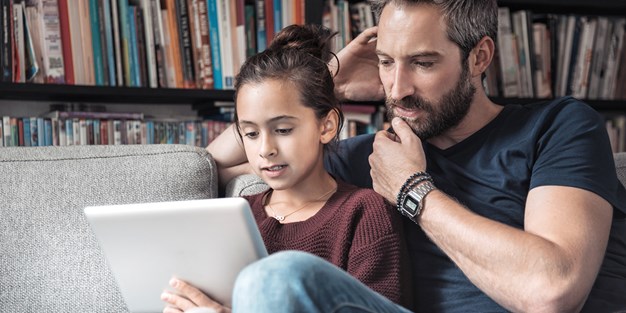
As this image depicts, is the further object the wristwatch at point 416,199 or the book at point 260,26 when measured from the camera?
the book at point 260,26

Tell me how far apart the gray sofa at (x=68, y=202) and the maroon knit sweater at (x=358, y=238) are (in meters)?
0.27

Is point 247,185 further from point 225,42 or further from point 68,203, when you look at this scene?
point 225,42

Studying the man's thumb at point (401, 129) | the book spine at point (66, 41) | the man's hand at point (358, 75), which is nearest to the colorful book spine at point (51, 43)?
the book spine at point (66, 41)

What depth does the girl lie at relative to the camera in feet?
4.78

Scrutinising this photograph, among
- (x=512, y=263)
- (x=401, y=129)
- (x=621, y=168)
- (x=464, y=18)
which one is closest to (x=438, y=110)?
(x=401, y=129)

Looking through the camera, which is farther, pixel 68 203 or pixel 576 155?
pixel 68 203

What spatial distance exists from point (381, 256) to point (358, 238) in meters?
0.06

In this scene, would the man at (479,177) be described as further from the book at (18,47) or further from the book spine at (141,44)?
the book at (18,47)

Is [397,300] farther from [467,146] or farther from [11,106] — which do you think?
[11,106]

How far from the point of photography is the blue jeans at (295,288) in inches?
39.9

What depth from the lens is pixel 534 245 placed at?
1306mm

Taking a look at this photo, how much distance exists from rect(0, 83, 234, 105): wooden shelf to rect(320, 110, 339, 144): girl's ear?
34.7 inches

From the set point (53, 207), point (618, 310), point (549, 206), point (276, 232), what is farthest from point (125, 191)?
point (618, 310)

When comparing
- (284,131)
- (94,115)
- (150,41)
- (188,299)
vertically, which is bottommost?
(188,299)
